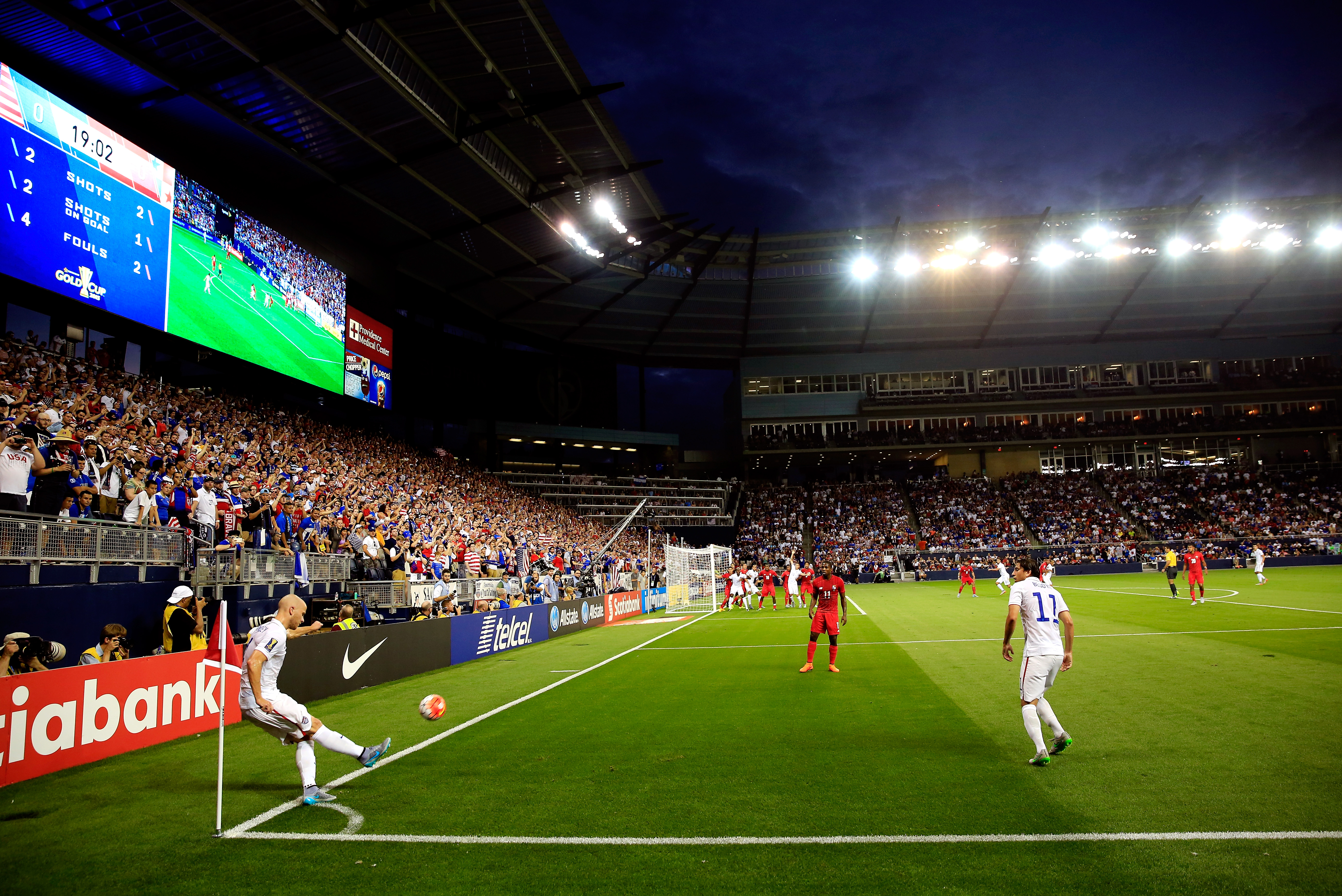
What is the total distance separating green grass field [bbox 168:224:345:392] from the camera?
22.6 meters

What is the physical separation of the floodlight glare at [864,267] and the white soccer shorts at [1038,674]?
152 ft

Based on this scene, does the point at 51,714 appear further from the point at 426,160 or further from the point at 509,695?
the point at 426,160

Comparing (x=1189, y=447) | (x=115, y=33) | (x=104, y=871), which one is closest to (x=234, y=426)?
(x=115, y=33)

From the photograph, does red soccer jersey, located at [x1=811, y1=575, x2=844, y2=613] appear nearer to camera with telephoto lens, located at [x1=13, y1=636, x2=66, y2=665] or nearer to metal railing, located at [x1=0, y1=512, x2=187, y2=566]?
camera with telephoto lens, located at [x1=13, y1=636, x2=66, y2=665]

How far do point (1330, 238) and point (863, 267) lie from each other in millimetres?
28766

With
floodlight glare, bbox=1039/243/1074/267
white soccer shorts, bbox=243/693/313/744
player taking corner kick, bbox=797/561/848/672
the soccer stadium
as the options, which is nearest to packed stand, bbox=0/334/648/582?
the soccer stadium

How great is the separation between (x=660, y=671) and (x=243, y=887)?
406 inches

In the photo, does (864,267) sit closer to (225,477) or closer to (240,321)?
(240,321)

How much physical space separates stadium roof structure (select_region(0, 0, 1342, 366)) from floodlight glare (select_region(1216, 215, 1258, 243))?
0.56 feet

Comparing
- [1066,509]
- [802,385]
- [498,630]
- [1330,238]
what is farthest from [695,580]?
[1330,238]

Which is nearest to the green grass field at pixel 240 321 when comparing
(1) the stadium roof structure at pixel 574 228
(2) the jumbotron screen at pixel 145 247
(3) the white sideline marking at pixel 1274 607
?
(2) the jumbotron screen at pixel 145 247

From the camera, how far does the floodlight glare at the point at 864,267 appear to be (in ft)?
167

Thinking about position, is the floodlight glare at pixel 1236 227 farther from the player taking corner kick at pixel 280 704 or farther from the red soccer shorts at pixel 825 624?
the player taking corner kick at pixel 280 704

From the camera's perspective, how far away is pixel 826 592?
14008 mm
